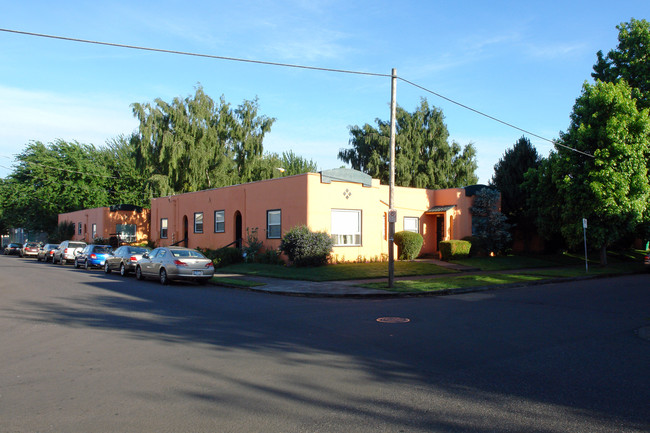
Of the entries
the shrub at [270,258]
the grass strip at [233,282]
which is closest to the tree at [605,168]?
the shrub at [270,258]

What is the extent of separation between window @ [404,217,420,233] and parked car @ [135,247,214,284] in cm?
1270

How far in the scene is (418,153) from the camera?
4834cm

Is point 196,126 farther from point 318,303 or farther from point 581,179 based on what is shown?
point 318,303

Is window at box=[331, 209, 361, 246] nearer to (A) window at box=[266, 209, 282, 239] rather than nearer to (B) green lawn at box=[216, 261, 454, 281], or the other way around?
(B) green lawn at box=[216, 261, 454, 281]

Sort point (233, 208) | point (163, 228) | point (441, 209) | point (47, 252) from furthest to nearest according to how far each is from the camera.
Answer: point (47, 252)
point (163, 228)
point (233, 208)
point (441, 209)

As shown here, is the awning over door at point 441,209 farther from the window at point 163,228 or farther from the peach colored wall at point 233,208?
the window at point 163,228

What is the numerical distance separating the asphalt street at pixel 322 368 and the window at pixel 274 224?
13.6 meters

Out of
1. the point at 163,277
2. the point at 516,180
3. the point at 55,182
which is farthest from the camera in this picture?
the point at 55,182

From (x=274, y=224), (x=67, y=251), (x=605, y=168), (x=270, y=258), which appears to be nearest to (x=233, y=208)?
(x=274, y=224)

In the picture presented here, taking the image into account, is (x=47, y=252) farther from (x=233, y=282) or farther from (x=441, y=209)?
(x=441, y=209)

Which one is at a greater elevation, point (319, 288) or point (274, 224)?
point (274, 224)

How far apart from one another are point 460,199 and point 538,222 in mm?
4730

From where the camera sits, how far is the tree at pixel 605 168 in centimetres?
2567

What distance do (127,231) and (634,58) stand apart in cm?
3962
